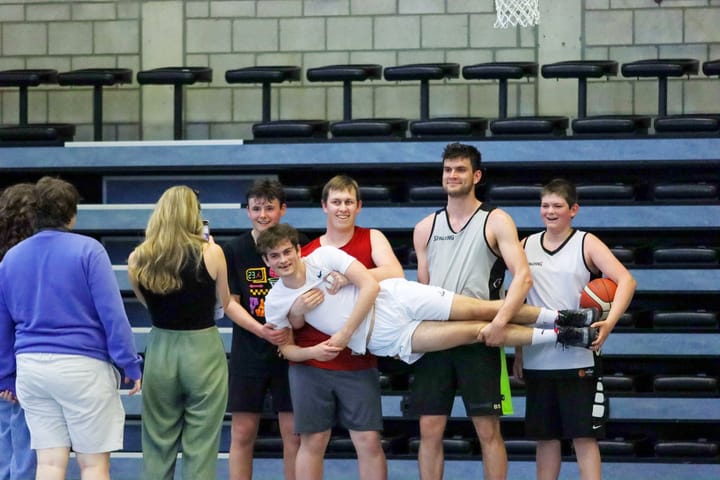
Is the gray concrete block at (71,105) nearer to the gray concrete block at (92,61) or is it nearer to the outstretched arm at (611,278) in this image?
the gray concrete block at (92,61)

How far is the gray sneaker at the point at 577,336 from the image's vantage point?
595 centimetres

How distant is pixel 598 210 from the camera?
8344 mm

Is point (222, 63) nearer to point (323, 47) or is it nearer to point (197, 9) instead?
point (197, 9)

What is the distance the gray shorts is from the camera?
19.7 ft

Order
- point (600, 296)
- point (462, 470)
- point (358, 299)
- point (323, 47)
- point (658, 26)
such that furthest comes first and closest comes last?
point (323, 47) < point (658, 26) < point (462, 470) < point (600, 296) < point (358, 299)

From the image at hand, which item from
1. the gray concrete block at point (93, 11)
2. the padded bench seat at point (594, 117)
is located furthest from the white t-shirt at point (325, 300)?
the gray concrete block at point (93, 11)

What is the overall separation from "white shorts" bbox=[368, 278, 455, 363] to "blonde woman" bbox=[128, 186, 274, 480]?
2.56 ft

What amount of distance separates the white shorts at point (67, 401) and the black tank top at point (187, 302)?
1.47 feet

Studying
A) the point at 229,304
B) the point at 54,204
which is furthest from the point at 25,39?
the point at 54,204

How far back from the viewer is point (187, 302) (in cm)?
576

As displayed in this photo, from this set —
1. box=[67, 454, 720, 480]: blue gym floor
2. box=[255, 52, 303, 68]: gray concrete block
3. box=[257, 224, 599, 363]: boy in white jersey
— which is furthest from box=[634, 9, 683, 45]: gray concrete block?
box=[257, 224, 599, 363]: boy in white jersey

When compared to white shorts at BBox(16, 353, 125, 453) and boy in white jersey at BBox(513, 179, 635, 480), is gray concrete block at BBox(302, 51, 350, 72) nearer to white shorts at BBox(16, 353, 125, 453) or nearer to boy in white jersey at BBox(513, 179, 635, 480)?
boy in white jersey at BBox(513, 179, 635, 480)

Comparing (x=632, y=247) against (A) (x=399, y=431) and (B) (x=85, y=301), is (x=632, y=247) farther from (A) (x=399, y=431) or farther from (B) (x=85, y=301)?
(B) (x=85, y=301)

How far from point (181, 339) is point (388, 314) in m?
1.04
